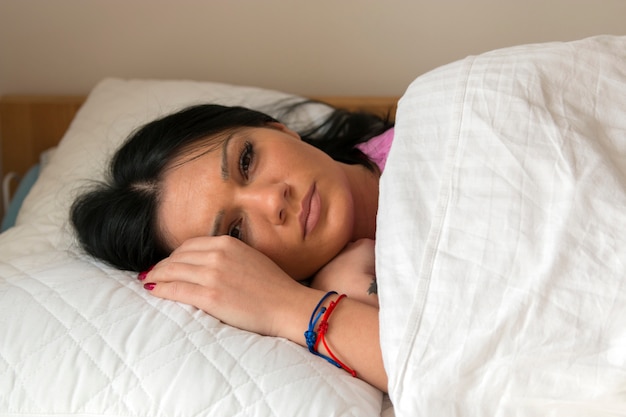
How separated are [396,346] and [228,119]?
0.57 m

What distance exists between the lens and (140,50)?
1815 millimetres

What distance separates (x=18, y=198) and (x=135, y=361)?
1.10m

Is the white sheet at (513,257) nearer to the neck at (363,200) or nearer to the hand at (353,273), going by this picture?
the hand at (353,273)

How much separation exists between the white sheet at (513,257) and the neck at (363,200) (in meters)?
0.32

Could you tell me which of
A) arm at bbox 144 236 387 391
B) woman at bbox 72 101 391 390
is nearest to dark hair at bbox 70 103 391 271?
woman at bbox 72 101 391 390

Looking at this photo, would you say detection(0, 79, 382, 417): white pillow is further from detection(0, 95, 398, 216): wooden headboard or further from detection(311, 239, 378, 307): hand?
detection(0, 95, 398, 216): wooden headboard

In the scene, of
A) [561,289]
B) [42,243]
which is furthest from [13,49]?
[561,289]

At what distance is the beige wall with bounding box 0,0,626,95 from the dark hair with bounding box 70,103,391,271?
1.94 feet

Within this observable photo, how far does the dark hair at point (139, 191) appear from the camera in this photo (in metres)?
1.05

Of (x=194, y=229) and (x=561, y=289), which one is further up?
(x=561, y=289)

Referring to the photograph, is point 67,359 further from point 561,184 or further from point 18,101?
point 18,101

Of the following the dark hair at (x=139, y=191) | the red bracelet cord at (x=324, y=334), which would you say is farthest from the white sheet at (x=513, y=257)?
the dark hair at (x=139, y=191)

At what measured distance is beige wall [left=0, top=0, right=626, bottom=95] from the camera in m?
1.58

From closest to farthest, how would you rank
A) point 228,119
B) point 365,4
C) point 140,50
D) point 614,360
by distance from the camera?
point 614,360 < point 228,119 < point 365,4 < point 140,50
